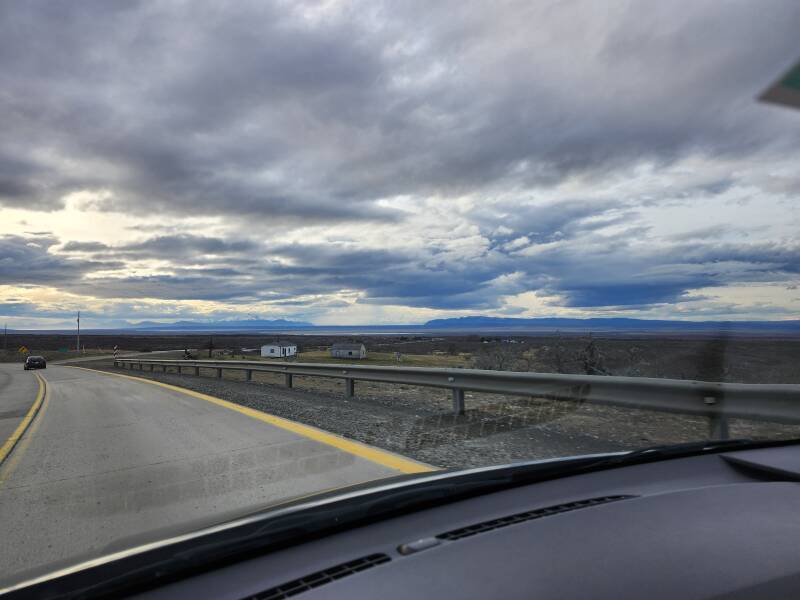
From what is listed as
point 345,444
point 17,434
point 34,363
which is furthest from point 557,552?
Answer: point 34,363

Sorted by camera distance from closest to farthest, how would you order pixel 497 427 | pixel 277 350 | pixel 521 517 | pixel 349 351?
pixel 521 517 < pixel 497 427 < pixel 349 351 < pixel 277 350

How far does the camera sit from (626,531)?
2.29 m

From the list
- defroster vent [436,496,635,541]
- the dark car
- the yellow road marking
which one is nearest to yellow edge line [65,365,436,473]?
defroster vent [436,496,635,541]

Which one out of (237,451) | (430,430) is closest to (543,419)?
(430,430)

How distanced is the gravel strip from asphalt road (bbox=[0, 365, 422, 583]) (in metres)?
0.70

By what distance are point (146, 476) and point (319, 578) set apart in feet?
14.6

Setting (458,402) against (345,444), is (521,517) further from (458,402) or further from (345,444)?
(458,402)

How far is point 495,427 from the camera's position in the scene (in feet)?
25.0

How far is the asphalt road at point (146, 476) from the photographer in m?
3.97

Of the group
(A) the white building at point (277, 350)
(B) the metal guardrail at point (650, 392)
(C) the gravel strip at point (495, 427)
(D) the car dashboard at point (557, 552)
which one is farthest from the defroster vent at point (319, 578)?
(A) the white building at point (277, 350)

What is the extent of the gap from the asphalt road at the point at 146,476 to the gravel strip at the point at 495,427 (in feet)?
2.28

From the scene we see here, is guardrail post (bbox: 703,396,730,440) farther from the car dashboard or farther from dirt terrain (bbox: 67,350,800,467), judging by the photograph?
the car dashboard

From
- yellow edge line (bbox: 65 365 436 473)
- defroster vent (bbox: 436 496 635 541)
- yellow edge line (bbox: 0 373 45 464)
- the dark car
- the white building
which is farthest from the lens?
the white building

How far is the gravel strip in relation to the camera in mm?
6180
